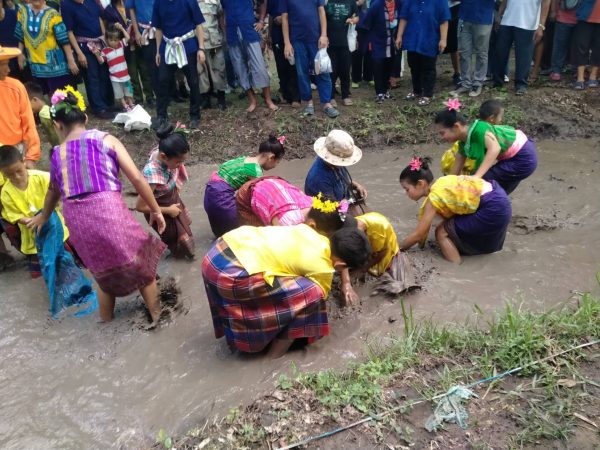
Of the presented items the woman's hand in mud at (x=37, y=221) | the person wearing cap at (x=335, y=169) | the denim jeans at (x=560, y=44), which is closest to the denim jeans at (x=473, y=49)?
the denim jeans at (x=560, y=44)

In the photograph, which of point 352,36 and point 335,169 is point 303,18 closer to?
point 352,36

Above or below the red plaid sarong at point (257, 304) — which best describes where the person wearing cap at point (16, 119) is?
above

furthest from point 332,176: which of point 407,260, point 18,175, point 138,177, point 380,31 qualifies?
point 380,31

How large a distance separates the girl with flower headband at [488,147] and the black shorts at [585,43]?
387 cm

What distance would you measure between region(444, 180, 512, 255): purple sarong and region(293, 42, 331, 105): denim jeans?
12.2 feet

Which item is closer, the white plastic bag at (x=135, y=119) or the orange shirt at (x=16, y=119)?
the orange shirt at (x=16, y=119)

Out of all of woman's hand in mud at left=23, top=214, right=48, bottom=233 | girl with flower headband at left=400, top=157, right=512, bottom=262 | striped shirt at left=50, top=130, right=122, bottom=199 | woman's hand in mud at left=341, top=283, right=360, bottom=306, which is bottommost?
woman's hand in mud at left=341, top=283, right=360, bottom=306

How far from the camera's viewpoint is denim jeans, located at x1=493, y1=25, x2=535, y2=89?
740 cm

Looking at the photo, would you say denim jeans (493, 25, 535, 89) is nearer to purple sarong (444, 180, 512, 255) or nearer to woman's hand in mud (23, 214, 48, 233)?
purple sarong (444, 180, 512, 255)

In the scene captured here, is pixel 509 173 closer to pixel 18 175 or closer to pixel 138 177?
pixel 138 177

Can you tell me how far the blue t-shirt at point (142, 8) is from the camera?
759cm

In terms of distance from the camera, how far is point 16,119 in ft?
17.3

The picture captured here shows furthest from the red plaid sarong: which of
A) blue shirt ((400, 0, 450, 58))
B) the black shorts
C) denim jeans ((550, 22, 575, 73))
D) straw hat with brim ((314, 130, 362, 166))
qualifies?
denim jeans ((550, 22, 575, 73))

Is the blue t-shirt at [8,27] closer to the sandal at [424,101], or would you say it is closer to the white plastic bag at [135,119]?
the white plastic bag at [135,119]
